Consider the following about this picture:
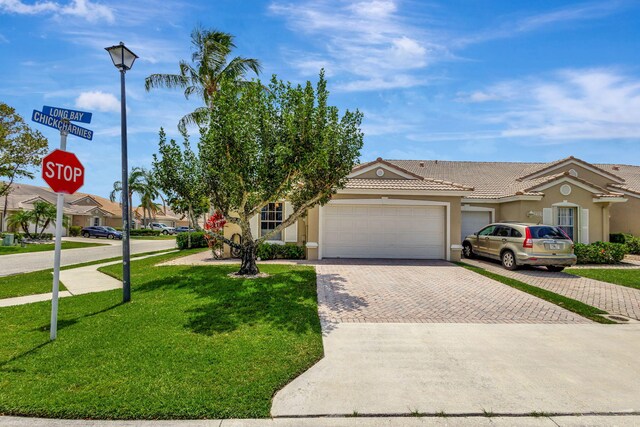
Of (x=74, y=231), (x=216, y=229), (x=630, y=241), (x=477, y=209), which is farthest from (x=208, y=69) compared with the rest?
(x=74, y=231)

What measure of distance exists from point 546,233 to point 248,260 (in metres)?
10.4

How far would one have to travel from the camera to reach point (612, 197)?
16.0 meters

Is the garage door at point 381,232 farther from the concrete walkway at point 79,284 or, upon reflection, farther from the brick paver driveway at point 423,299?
the concrete walkway at point 79,284

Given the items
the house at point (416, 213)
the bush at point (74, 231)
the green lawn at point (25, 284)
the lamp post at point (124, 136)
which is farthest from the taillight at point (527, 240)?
the bush at point (74, 231)

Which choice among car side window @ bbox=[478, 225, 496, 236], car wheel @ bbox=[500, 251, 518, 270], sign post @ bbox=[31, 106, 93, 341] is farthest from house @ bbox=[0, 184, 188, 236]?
sign post @ bbox=[31, 106, 93, 341]

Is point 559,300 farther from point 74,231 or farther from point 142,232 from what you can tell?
point 142,232

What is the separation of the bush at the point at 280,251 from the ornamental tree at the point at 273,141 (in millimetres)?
4432

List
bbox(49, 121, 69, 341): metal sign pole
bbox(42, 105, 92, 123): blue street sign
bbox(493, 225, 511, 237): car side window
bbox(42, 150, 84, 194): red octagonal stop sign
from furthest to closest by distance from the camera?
bbox(493, 225, 511, 237): car side window
bbox(42, 105, 92, 123): blue street sign
bbox(49, 121, 69, 341): metal sign pole
bbox(42, 150, 84, 194): red octagonal stop sign

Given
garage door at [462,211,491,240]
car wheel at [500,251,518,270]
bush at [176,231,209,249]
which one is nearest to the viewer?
car wheel at [500,251,518,270]

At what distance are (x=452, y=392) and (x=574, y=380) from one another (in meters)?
1.71

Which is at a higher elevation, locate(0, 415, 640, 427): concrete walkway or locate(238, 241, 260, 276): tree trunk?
locate(238, 241, 260, 276): tree trunk

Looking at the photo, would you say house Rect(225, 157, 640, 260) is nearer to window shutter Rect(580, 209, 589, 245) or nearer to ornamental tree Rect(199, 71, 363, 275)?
window shutter Rect(580, 209, 589, 245)

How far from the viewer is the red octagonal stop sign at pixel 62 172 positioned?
15.9 feet

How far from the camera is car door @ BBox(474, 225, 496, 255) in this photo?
13875 mm
